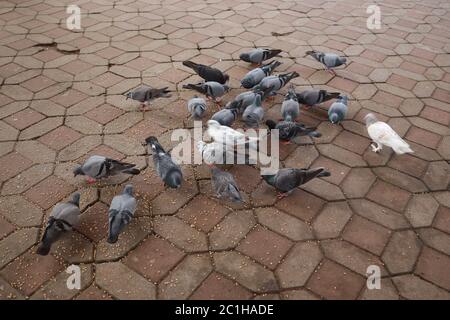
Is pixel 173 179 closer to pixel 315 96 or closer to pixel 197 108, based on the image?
pixel 197 108

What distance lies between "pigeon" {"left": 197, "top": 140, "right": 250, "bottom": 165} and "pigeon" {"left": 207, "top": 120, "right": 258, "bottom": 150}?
56 millimetres

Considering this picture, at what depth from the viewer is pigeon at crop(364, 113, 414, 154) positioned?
3.57 meters

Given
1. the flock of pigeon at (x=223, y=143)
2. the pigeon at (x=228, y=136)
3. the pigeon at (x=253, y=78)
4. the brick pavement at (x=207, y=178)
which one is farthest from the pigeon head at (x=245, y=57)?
the pigeon at (x=228, y=136)

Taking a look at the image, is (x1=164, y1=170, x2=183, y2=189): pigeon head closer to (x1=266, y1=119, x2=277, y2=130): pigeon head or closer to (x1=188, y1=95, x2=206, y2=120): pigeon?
(x1=188, y1=95, x2=206, y2=120): pigeon

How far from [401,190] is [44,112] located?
156 inches

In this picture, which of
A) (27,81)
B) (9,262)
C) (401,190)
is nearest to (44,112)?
(27,81)

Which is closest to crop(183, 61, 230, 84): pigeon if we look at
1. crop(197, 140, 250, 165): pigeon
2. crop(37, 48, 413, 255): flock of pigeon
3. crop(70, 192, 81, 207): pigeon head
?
crop(37, 48, 413, 255): flock of pigeon

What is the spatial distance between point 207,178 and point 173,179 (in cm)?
42

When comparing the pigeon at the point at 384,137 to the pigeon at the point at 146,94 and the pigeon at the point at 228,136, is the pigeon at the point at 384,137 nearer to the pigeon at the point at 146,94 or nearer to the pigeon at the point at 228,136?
the pigeon at the point at 228,136

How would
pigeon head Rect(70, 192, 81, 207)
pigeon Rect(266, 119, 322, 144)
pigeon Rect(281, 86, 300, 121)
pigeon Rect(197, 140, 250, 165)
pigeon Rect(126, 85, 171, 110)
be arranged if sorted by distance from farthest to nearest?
pigeon Rect(126, 85, 171, 110) → pigeon Rect(281, 86, 300, 121) → pigeon Rect(266, 119, 322, 144) → pigeon Rect(197, 140, 250, 165) → pigeon head Rect(70, 192, 81, 207)

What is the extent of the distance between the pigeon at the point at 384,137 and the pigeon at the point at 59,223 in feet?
9.54

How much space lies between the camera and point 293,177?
3184 mm

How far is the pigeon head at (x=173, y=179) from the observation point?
3223mm

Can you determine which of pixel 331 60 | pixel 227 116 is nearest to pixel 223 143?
pixel 227 116
